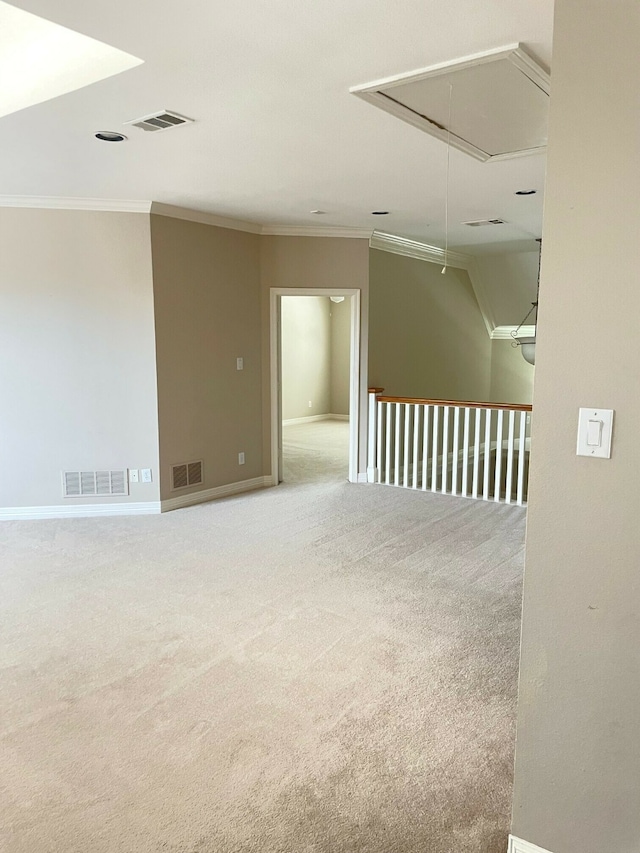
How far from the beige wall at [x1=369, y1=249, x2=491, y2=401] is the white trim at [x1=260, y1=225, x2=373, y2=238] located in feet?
2.34

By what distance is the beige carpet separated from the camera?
6.10 ft

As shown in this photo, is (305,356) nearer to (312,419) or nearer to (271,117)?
(312,419)

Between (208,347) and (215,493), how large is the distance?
1.35 metres

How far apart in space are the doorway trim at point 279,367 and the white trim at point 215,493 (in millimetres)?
167

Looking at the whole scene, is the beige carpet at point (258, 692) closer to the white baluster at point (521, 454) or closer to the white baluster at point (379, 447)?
the white baluster at point (521, 454)

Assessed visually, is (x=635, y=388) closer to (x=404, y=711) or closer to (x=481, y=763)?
(x=481, y=763)

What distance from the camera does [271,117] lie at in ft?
9.59

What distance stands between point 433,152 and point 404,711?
114 inches

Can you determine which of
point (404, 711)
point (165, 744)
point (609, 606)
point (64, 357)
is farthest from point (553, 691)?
point (64, 357)

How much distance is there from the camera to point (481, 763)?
6.89 feet

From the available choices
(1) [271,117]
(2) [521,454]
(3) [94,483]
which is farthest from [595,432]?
(3) [94,483]

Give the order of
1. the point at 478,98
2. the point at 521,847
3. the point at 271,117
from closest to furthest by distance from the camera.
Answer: the point at 521,847 → the point at 478,98 → the point at 271,117

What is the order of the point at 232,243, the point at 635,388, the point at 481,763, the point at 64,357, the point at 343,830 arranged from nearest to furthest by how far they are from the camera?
the point at 635,388, the point at 343,830, the point at 481,763, the point at 64,357, the point at 232,243

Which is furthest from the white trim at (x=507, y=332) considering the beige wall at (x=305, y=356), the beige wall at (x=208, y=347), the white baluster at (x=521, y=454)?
the beige wall at (x=208, y=347)
